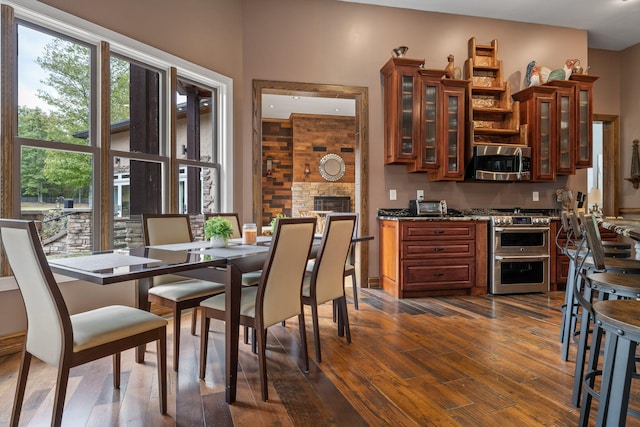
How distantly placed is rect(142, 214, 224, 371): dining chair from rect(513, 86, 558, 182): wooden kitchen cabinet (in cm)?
412

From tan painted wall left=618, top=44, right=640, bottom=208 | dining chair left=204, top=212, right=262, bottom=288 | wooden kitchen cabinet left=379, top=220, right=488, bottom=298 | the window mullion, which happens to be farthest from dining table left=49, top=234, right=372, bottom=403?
tan painted wall left=618, top=44, right=640, bottom=208

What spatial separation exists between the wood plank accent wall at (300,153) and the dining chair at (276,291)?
7135 mm

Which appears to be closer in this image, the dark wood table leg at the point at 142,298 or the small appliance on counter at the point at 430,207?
the dark wood table leg at the point at 142,298

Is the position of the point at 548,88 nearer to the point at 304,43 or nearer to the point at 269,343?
the point at 304,43

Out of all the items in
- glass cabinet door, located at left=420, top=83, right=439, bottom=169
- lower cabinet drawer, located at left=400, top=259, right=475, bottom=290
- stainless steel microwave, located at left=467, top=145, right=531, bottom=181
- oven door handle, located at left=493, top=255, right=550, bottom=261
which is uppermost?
glass cabinet door, located at left=420, top=83, right=439, bottom=169

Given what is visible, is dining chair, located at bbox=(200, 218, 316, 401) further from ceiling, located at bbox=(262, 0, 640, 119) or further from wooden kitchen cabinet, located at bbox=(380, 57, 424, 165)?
ceiling, located at bbox=(262, 0, 640, 119)

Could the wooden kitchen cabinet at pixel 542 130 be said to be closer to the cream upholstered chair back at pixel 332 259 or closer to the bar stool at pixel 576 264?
the bar stool at pixel 576 264

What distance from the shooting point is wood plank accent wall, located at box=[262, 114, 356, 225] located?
30.5ft

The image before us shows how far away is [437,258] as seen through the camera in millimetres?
4117

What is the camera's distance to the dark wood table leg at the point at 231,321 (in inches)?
71.9

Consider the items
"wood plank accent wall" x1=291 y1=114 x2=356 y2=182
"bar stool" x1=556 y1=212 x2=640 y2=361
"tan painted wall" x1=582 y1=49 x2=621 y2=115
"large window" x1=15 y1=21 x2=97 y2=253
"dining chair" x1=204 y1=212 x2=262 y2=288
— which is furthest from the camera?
"wood plank accent wall" x1=291 y1=114 x2=356 y2=182

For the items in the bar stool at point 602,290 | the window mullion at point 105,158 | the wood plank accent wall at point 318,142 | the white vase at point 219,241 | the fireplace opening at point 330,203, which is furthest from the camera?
the wood plank accent wall at point 318,142

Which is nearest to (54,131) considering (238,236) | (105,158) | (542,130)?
(105,158)

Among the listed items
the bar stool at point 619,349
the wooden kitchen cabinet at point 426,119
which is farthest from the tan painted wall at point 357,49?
the bar stool at point 619,349
